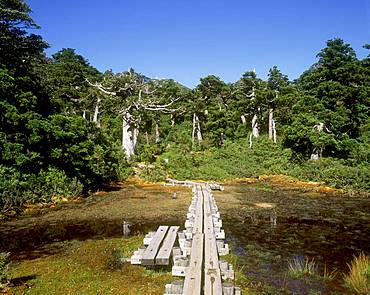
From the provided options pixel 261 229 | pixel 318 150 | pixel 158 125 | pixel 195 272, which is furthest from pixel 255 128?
pixel 195 272

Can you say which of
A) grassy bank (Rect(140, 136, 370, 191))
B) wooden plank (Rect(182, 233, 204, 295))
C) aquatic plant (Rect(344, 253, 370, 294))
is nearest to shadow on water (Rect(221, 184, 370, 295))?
aquatic plant (Rect(344, 253, 370, 294))

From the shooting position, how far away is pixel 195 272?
628 centimetres

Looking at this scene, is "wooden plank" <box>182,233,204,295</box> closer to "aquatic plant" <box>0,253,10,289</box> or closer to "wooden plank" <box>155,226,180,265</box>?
"wooden plank" <box>155,226,180,265</box>

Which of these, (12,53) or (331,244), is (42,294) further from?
(12,53)

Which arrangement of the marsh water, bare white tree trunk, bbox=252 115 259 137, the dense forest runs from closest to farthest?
the marsh water
the dense forest
bare white tree trunk, bbox=252 115 259 137

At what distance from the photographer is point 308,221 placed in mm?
14891

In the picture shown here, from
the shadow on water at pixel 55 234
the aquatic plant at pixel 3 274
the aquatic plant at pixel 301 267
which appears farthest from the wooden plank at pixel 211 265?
the aquatic plant at pixel 3 274

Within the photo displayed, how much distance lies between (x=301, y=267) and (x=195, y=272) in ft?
12.9

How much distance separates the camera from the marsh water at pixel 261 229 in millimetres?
8680

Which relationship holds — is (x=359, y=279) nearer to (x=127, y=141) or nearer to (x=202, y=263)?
(x=202, y=263)

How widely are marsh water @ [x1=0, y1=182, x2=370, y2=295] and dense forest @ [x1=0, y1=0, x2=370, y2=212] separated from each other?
3098 mm

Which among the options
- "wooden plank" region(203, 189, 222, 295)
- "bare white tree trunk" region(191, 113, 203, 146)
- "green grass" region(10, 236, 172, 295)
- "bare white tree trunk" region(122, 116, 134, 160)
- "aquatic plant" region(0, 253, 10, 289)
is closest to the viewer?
"wooden plank" region(203, 189, 222, 295)

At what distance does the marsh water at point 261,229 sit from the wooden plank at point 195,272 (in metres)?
1.53

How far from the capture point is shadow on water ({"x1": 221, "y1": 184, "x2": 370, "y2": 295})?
814 centimetres
